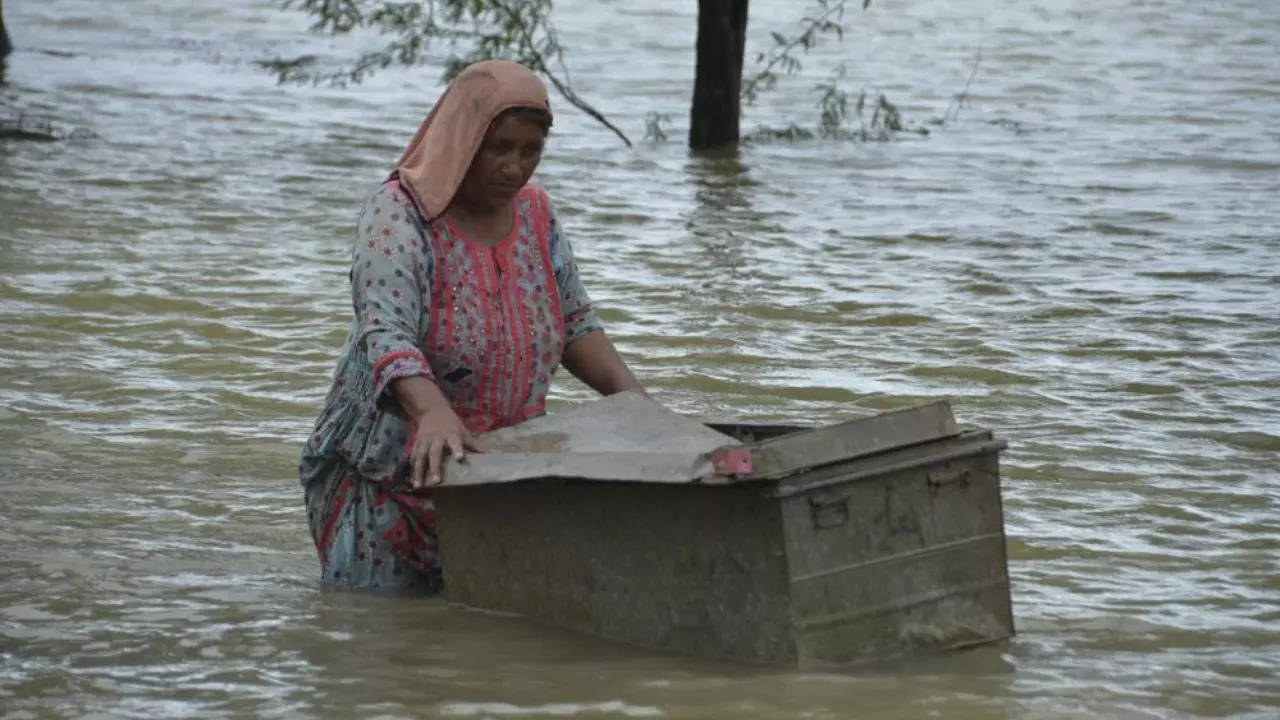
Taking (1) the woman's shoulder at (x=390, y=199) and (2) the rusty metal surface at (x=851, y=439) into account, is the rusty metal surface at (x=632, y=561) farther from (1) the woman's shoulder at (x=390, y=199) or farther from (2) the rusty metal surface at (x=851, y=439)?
(1) the woman's shoulder at (x=390, y=199)

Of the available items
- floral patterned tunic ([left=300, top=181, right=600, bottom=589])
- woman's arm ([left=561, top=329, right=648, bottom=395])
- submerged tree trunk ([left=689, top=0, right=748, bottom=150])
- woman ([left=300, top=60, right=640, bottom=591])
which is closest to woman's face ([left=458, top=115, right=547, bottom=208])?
woman ([left=300, top=60, right=640, bottom=591])

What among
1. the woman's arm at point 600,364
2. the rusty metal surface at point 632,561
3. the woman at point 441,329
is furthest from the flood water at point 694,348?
the woman's arm at point 600,364

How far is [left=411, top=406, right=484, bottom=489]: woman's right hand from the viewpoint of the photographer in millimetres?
3928

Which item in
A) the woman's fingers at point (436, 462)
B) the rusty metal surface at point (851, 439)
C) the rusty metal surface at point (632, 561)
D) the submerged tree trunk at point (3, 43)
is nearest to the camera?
the rusty metal surface at point (851, 439)

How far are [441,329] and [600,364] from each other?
1.39ft

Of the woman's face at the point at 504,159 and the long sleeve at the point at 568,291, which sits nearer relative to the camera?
the woman's face at the point at 504,159

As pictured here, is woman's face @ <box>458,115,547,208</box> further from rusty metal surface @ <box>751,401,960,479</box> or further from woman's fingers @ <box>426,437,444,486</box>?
rusty metal surface @ <box>751,401,960,479</box>

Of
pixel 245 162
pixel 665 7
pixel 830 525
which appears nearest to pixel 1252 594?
pixel 830 525

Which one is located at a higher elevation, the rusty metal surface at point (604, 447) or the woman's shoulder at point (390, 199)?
the woman's shoulder at point (390, 199)

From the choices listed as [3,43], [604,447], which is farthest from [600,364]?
[3,43]

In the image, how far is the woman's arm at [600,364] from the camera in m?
4.49

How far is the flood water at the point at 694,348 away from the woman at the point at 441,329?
21 cm

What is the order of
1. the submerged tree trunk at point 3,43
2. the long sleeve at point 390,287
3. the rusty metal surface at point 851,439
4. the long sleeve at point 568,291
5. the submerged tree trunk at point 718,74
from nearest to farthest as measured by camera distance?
the rusty metal surface at point 851,439, the long sleeve at point 390,287, the long sleeve at point 568,291, the submerged tree trunk at point 718,74, the submerged tree trunk at point 3,43

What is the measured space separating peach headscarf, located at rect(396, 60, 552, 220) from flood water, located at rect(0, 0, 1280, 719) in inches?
34.9
